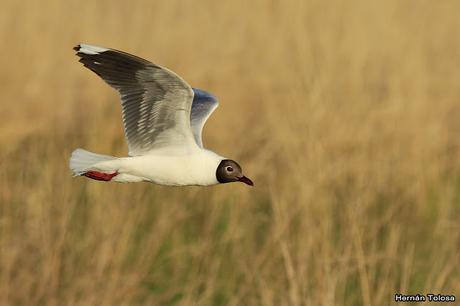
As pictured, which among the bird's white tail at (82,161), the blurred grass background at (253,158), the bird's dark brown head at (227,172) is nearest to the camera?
the bird's dark brown head at (227,172)

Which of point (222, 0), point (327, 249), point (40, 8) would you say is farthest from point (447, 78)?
point (327, 249)

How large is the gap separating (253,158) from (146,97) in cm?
225

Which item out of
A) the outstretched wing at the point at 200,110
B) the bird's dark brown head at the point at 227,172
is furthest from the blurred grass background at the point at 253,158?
the outstretched wing at the point at 200,110

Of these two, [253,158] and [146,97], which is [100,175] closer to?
[146,97]

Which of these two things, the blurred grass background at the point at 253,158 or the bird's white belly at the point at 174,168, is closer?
the bird's white belly at the point at 174,168

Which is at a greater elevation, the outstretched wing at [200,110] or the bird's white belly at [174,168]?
the outstretched wing at [200,110]

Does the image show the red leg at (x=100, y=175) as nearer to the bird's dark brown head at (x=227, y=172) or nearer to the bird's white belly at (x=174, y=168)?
the bird's white belly at (x=174, y=168)

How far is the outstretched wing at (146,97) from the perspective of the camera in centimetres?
401

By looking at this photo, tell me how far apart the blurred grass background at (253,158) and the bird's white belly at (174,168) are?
1.55 feet

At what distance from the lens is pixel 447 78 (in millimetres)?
7730

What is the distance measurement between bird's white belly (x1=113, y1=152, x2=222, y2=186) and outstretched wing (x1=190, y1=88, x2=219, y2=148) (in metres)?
0.38

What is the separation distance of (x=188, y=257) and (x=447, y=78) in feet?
9.78

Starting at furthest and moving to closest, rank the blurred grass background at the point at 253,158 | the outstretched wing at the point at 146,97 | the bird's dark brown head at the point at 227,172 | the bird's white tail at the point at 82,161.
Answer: the blurred grass background at the point at 253,158 → the bird's white tail at the point at 82,161 → the bird's dark brown head at the point at 227,172 → the outstretched wing at the point at 146,97

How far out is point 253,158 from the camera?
6387 millimetres
